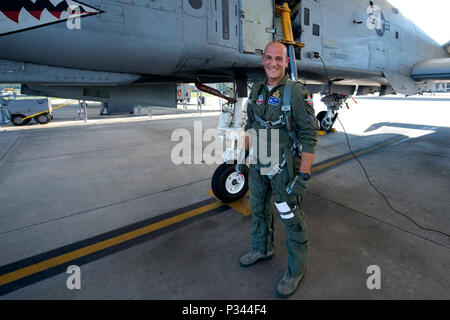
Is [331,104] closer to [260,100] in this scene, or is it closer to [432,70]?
[432,70]

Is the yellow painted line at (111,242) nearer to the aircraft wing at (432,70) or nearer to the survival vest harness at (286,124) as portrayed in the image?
the survival vest harness at (286,124)

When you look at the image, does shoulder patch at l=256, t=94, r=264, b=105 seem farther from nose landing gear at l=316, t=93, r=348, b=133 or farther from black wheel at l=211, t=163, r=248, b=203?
nose landing gear at l=316, t=93, r=348, b=133

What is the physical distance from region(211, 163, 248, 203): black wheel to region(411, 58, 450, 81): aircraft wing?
6.96 metres

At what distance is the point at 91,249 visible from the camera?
283cm

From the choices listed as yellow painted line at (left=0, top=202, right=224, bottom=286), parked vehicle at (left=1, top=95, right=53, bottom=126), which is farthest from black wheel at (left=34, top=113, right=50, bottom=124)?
yellow painted line at (left=0, top=202, right=224, bottom=286)

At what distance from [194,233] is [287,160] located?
1684 mm

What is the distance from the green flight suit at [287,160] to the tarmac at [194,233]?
43 cm

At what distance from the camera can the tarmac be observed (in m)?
2.27

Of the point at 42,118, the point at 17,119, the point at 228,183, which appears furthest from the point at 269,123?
the point at 42,118

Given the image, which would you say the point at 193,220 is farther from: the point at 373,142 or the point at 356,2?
the point at 373,142

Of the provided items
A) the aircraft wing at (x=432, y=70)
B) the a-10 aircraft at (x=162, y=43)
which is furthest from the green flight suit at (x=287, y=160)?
the aircraft wing at (x=432, y=70)
